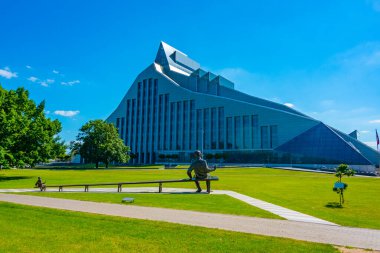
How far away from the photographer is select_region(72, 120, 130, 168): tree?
73.3 meters

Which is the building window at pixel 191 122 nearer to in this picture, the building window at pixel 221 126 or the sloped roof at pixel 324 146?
the building window at pixel 221 126

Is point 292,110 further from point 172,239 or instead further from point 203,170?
point 172,239

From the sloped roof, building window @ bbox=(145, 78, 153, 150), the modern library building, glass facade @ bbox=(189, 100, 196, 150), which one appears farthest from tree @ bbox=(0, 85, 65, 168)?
building window @ bbox=(145, 78, 153, 150)

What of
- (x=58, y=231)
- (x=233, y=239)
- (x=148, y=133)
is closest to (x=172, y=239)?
(x=233, y=239)

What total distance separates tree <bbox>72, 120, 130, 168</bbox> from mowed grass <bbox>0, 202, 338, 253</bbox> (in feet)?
211

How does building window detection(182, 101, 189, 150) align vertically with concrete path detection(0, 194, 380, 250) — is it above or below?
above

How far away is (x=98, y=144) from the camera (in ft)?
240

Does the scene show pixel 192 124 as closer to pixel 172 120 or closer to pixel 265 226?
pixel 172 120

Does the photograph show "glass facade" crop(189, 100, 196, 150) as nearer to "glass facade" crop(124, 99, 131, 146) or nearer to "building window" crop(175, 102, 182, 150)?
"building window" crop(175, 102, 182, 150)

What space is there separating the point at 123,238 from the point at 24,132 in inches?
1283

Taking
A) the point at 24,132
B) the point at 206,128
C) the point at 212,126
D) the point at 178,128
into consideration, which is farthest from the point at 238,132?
the point at 24,132

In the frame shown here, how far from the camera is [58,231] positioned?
914 cm

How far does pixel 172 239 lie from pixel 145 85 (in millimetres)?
110622

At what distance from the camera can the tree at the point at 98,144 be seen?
73300 millimetres
